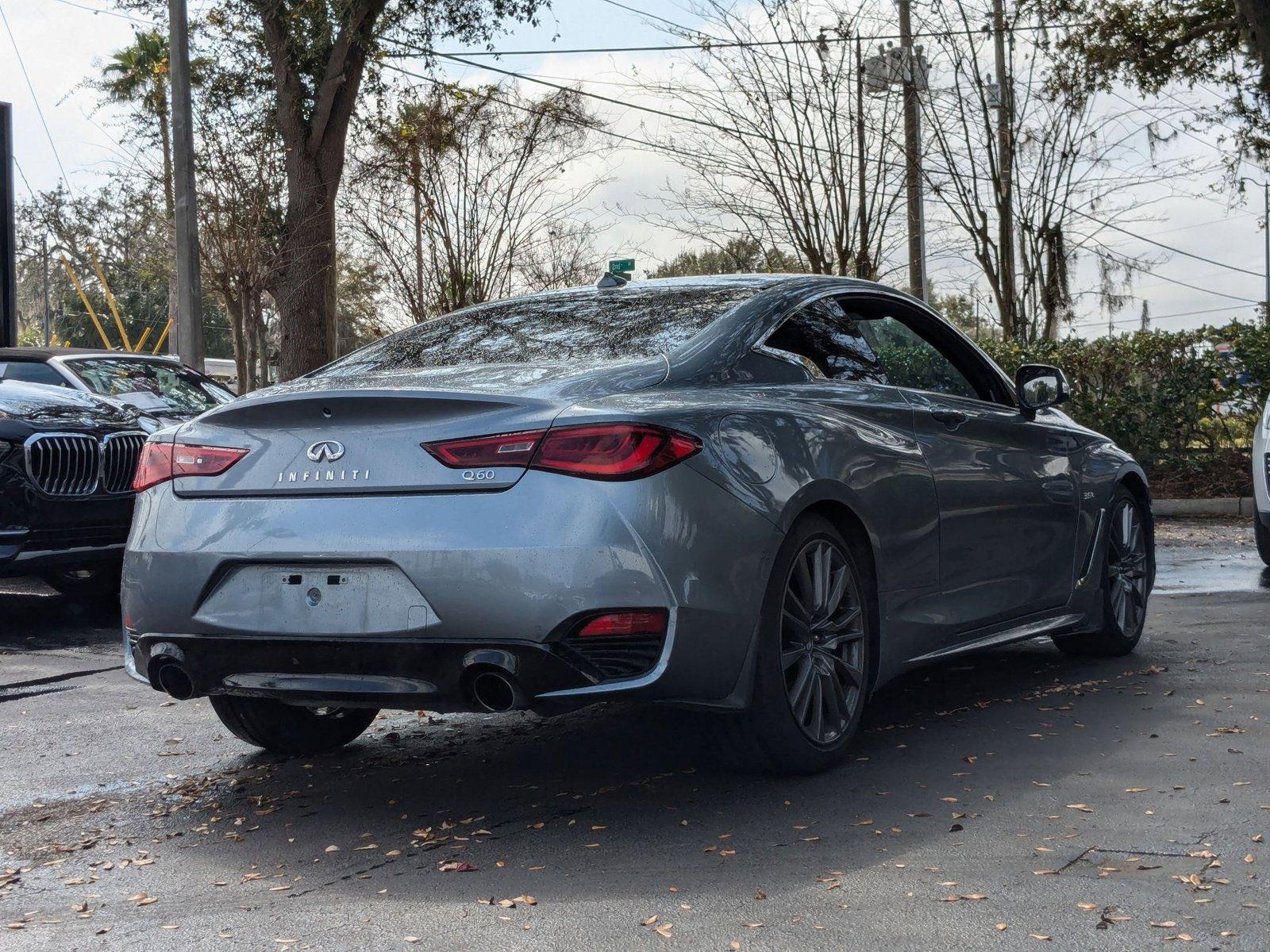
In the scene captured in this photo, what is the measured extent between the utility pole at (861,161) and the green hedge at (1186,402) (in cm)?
317

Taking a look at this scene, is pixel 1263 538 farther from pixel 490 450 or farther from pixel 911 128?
pixel 911 128

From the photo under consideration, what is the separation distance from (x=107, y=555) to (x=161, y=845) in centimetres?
473

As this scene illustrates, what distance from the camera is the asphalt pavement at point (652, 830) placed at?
324 centimetres

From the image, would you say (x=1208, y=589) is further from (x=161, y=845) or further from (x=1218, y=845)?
(x=161, y=845)

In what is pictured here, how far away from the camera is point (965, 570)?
5.28 meters

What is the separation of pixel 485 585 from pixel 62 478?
206 inches

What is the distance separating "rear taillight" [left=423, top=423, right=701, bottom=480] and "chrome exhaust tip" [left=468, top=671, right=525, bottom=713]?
0.54 meters

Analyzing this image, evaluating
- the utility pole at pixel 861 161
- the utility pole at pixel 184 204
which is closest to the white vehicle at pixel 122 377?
the utility pole at pixel 184 204

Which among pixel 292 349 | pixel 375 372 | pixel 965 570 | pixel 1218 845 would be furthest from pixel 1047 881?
pixel 292 349

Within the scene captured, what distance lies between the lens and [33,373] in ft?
32.0

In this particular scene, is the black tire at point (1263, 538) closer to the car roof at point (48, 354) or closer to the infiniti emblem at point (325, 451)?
the car roof at point (48, 354)

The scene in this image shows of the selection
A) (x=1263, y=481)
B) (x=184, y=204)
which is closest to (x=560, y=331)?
(x=1263, y=481)

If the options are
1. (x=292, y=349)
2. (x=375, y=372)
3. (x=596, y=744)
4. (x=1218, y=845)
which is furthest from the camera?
(x=292, y=349)

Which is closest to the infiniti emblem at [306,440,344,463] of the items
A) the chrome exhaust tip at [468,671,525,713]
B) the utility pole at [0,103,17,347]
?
the chrome exhaust tip at [468,671,525,713]
